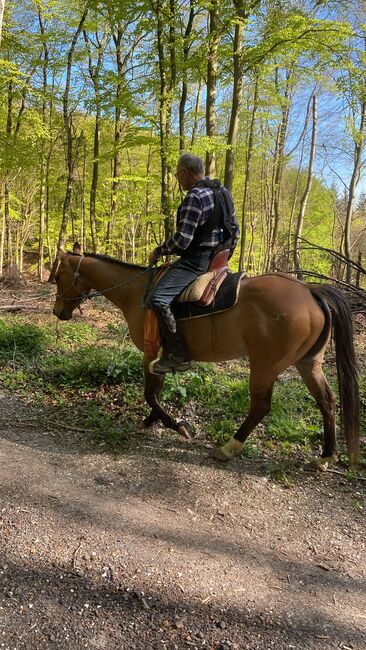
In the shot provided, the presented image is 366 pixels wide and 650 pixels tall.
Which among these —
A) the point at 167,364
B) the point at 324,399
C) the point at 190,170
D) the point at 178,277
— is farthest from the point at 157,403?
the point at 190,170

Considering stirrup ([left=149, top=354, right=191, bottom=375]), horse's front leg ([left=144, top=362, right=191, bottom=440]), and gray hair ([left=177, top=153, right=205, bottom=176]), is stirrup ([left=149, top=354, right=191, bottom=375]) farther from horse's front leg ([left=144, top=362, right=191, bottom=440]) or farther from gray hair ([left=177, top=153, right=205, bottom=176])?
gray hair ([left=177, top=153, right=205, bottom=176])

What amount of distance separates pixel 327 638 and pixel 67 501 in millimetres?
2248

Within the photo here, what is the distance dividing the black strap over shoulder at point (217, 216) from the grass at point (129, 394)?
2.26 metres

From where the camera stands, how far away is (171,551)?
301 cm

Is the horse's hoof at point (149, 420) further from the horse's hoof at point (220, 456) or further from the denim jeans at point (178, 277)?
the denim jeans at point (178, 277)

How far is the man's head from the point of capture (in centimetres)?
422

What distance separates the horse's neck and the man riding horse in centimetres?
44

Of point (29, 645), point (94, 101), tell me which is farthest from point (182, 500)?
point (94, 101)

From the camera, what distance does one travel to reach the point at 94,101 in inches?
466

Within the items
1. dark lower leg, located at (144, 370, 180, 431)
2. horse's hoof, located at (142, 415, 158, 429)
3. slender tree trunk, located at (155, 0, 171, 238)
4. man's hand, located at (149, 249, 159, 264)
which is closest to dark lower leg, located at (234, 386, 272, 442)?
dark lower leg, located at (144, 370, 180, 431)

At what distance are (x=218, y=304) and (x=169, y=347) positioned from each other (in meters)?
0.76

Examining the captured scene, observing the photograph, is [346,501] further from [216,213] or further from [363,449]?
[216,213]

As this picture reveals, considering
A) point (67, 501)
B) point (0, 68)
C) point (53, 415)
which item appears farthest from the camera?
point (0, 68)

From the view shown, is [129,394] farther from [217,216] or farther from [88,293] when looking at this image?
[217,216]
